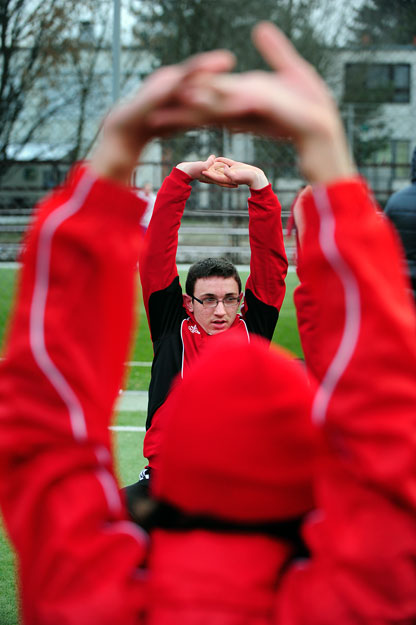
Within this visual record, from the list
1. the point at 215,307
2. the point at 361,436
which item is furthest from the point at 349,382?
the point at 215,307

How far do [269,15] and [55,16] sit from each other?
19.3ft

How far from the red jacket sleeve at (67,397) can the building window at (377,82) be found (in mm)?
16611

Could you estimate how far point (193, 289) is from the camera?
→ 3135 mm

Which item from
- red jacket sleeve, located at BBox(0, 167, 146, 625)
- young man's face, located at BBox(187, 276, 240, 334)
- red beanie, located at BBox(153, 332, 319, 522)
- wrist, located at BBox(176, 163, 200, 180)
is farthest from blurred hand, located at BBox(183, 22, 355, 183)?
young man's face, located at BBox(187, 276, 240, 334)

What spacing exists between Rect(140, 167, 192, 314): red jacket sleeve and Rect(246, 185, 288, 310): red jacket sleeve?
288 millimetres

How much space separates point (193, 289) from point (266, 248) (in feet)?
1.53

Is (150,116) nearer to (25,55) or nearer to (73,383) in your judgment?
(73,383)

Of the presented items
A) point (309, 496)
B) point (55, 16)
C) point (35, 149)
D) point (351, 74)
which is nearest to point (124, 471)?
point (309, 496)

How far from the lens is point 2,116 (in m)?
14.3

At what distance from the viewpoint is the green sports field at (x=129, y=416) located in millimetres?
3242

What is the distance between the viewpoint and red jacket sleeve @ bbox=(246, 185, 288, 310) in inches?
106

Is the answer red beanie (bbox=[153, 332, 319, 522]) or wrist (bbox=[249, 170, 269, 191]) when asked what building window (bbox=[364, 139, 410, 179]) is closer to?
wrist (bbox=[249, 170, 269, 191])

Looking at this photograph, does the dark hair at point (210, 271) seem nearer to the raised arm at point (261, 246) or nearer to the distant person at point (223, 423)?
the raised arm at point (261, 246)

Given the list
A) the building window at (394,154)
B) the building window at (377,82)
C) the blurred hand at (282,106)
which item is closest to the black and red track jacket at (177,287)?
the blurred hand at (282,106)
